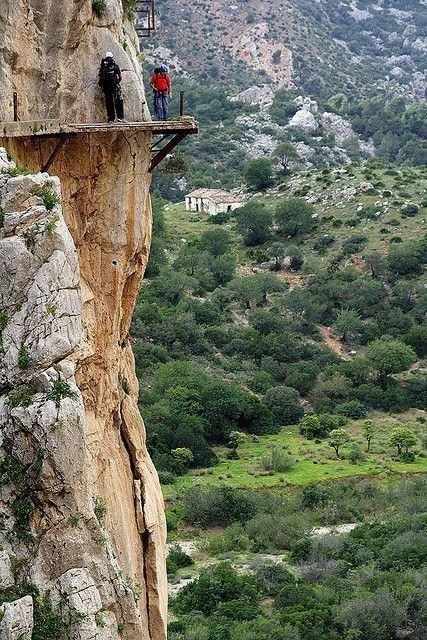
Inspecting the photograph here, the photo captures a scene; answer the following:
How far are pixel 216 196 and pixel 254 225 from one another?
1385cm

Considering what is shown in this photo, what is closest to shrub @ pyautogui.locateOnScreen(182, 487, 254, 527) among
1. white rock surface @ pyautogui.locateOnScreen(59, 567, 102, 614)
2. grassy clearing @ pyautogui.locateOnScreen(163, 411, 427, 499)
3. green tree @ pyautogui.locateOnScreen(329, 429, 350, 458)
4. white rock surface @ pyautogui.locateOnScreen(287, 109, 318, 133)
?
grassy clearing @ pyautogui.locateOnScreen(163, 411, 427, 499)

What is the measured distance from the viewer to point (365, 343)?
8006 centimetres

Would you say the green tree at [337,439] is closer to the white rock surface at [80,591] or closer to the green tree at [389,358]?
the green tree at [389,358]

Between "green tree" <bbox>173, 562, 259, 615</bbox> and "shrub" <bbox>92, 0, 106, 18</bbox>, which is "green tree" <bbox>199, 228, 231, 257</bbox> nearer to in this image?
"green tree" <bbox>173, 562, 259, 615</bbox>

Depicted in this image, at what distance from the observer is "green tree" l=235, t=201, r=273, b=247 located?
95.9 m

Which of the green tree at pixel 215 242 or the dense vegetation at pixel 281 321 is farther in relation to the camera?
the green tree at pixel 215 242

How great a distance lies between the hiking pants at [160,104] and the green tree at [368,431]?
4674 centimetres

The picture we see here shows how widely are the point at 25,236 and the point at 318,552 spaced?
37710 mm

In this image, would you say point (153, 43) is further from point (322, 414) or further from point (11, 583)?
point (11, 583)

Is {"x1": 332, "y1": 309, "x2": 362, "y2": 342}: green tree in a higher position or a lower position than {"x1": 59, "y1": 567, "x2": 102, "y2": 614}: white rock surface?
lower

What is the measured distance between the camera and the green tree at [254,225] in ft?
315

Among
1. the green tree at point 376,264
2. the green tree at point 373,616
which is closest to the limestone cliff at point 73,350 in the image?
the green tree at point 373,616

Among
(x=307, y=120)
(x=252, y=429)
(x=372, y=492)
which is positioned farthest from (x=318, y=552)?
(x=307, y=120)

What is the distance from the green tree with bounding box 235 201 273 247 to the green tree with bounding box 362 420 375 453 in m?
33.6
